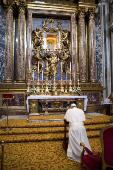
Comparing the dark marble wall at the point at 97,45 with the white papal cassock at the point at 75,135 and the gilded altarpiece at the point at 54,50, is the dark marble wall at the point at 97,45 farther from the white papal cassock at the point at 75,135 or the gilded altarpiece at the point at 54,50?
the white papal cassock at the point at 75,135

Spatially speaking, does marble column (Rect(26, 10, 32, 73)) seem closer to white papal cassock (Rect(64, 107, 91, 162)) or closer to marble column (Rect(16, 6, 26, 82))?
marble column (Rect(16, 6, 26, 82))

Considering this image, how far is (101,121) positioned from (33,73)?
528cm

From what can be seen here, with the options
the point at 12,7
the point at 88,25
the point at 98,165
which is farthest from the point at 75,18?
the point at 98,165

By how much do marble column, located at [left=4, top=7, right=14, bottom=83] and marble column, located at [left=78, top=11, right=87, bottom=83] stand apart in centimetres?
371

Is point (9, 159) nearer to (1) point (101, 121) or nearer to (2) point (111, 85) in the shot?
(1) point (101, 121)

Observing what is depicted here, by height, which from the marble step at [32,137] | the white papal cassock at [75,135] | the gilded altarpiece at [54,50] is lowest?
the marble step at [32,137]

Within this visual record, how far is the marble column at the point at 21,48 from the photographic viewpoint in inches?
507

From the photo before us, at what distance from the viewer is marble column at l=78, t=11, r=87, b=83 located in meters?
13.5

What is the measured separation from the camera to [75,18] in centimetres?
1409

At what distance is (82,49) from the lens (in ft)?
44.7

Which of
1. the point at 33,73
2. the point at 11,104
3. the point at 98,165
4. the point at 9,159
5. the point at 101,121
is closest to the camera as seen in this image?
the point at 98,165

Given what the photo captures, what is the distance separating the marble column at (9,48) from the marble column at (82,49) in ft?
12.2

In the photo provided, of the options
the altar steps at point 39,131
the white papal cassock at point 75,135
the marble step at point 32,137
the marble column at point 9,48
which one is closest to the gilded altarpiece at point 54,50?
A: the marble column at point 9,48

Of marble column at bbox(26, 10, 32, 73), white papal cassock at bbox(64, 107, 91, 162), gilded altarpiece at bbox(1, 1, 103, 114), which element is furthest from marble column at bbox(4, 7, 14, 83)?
white papal cassock at bbox(64, 107, 91, 162)
